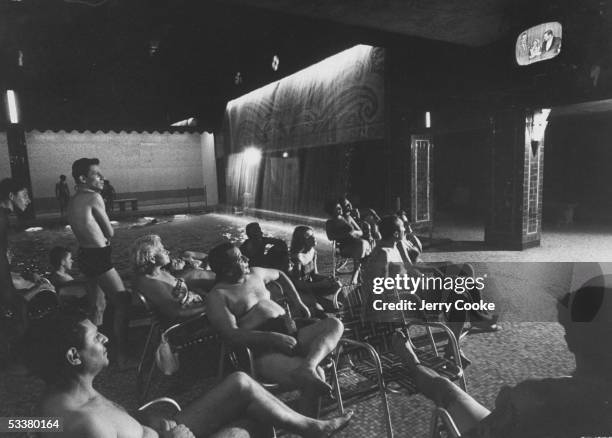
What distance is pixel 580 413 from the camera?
5.04 feet

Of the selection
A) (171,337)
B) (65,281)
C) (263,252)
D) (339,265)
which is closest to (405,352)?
(171,337)

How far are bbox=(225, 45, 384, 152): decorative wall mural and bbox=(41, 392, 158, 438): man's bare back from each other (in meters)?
8.75

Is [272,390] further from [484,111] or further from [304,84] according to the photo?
[304,84]

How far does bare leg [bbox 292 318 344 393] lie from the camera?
2393 mm

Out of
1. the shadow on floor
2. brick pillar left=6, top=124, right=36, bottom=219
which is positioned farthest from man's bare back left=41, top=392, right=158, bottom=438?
brick pillar left=6, top=124, right=36, bottom=219

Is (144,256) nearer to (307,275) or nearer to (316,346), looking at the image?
(316,346)

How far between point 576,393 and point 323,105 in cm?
1066

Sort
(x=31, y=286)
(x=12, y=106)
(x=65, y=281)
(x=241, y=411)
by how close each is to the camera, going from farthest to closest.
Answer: (x=12, y=106) < (x=65, y=281) < (x=31, y=286) < (x=241, y=411)

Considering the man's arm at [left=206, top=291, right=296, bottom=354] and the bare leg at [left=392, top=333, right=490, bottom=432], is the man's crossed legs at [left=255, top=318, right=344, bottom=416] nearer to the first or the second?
the man's arm at [left=206, top=291, right=296, bottom=354]

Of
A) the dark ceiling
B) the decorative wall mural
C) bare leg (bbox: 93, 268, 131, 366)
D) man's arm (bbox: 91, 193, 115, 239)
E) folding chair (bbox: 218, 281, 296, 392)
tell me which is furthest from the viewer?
the decorative wall mural

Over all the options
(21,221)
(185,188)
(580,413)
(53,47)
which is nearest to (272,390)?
(580,413)

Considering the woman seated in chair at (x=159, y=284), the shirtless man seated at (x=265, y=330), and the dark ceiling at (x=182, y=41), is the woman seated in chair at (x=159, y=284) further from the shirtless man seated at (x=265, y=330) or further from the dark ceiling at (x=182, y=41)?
the dark ceiling at (x=182, y=41)

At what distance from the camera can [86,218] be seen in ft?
13.6

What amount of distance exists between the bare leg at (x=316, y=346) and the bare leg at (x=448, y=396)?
0.49 metres
